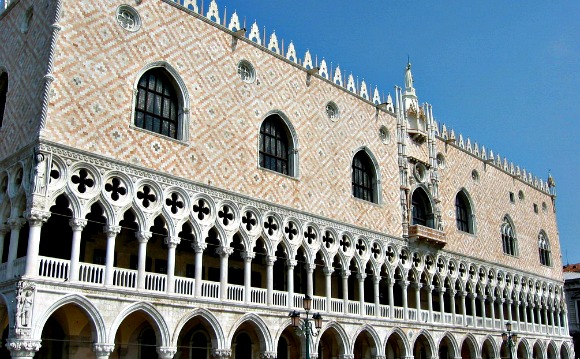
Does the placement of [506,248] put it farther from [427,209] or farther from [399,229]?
[399,229]

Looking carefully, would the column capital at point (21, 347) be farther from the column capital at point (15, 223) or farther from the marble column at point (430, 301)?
the marble column at point (430, 301)

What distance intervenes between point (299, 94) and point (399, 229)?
20.0ft

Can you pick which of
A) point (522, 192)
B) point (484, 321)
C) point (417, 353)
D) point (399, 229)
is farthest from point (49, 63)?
point (522, 192)

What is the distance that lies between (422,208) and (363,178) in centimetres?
386

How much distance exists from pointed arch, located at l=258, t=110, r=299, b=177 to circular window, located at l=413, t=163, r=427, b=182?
261 inches

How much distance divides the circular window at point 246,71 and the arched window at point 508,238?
1571cm

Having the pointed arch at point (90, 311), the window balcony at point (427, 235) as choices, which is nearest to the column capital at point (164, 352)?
the pointed arch at point (90, 311)

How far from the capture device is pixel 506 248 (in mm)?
29062

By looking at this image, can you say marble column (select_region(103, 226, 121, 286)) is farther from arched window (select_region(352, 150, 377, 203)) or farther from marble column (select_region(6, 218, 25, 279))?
arched window (select_region(352, 150, 377, 203))

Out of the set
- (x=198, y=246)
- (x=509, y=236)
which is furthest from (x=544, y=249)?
(x=198, y=246)

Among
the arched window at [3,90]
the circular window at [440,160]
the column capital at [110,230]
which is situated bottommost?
the column capital at [110,230]

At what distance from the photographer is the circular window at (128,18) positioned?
15344 mm

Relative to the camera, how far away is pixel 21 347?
12039 millimetres

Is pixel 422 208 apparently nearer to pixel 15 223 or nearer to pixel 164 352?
pixel 164 352
